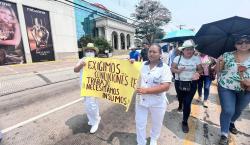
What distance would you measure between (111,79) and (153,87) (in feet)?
3.35

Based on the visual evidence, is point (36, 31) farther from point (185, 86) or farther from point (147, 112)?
point (147, 112)

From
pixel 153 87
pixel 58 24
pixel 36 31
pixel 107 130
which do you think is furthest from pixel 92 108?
pixel 58 24

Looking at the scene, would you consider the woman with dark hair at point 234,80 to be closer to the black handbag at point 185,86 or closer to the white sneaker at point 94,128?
the black handbag at point 185,86

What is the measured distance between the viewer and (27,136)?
12.1ft

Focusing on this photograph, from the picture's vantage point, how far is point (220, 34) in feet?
11.6

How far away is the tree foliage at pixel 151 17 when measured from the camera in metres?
52.6

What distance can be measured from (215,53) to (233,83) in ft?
2.91

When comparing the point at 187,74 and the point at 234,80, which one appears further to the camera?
the point at 187,74

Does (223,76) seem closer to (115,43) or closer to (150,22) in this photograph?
(115,43)

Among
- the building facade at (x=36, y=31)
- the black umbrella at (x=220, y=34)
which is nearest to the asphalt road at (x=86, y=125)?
the black umbrella at (x=220, y=34)

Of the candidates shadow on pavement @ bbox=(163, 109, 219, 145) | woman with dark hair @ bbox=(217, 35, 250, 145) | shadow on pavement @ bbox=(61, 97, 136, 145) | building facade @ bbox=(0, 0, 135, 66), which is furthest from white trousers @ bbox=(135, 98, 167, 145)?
building facade @ bbox=(0, 0, 135, 66)

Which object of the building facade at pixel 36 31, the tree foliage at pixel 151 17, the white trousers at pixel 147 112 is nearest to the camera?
the white trousers at pixel 147 112

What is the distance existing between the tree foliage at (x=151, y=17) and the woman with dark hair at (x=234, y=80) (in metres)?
51.2

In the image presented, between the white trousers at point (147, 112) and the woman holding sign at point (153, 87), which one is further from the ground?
the woman holding sign at point (153, 87)
